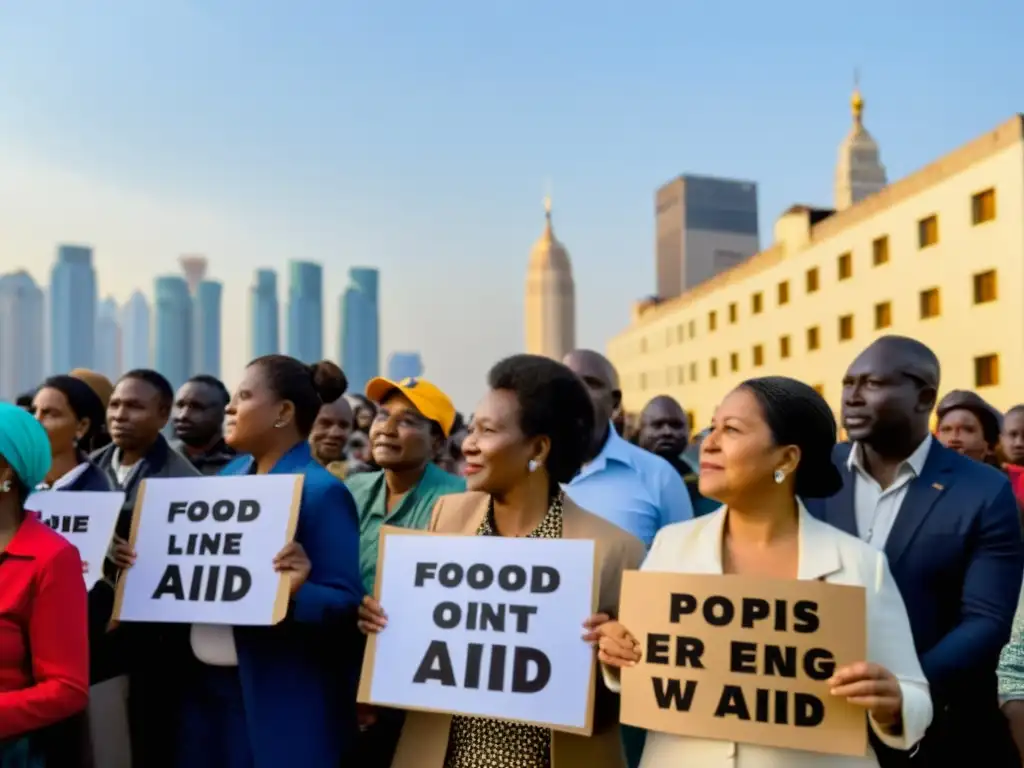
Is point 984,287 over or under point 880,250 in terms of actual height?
under

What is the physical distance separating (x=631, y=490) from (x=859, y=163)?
84494 mm

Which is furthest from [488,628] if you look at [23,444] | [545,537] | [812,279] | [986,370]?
[812,279]

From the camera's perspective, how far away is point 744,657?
3041 millimetres

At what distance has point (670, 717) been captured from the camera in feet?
10.1

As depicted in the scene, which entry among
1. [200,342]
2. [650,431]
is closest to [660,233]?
[200,342]

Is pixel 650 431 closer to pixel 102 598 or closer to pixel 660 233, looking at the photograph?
pixel 102 598

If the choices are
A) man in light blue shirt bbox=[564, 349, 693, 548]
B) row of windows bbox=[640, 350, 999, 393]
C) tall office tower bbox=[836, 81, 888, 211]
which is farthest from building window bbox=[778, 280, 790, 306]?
man in light blue shirt bbox=[564, 349, 693, 548]

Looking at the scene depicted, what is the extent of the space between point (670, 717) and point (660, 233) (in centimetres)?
15513

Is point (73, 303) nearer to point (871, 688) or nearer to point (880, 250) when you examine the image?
point (880, 250)

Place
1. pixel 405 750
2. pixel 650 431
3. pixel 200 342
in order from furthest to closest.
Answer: pixel 200 342, pixel 650 431, pixel 405 750

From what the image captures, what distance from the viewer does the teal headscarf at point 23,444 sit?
3.49m

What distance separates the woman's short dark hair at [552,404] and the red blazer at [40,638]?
147 centimetres

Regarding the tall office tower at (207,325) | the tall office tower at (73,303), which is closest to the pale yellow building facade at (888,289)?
the tall office tower at (207,325)

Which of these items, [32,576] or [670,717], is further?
[32,576]
